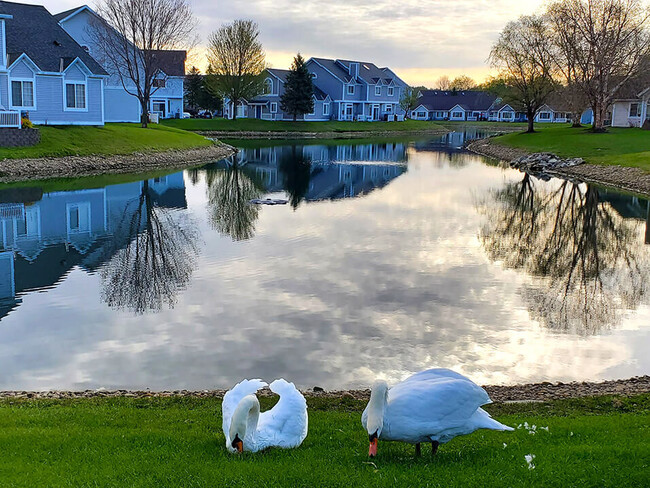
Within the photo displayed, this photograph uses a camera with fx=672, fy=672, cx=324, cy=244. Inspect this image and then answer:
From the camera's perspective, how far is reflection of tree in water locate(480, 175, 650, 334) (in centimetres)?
1659

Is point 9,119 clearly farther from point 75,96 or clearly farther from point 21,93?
point 75,96

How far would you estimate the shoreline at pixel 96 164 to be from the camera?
37.7m

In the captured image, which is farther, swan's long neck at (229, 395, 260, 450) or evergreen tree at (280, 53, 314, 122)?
evergreen tree at (280, 53, 314, 122)

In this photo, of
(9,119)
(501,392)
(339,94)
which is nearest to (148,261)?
(501,392)

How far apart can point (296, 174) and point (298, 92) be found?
5186cm

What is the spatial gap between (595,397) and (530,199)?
27259mm

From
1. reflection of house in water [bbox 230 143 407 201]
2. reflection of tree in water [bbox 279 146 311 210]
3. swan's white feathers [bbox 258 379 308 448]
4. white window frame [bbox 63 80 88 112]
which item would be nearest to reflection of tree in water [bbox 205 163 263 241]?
reflection of house in water [bbox 230 143 407 201]

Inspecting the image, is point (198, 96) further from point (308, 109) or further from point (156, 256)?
point (156, 256)

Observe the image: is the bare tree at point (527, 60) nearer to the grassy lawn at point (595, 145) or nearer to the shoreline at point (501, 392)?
the grassy lawn at point (595, 145)

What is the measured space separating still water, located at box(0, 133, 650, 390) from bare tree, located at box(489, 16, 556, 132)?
44.0 metres

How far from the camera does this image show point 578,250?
23516mm

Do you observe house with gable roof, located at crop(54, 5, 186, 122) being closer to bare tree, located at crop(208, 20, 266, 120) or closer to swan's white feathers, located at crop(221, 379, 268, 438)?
bare tree, located at crop(208, 20, 266, 120)

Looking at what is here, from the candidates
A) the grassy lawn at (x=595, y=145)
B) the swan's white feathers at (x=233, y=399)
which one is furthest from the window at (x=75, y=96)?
the swan's white feathers at (x=233, y=399)

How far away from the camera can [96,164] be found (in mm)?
44031
